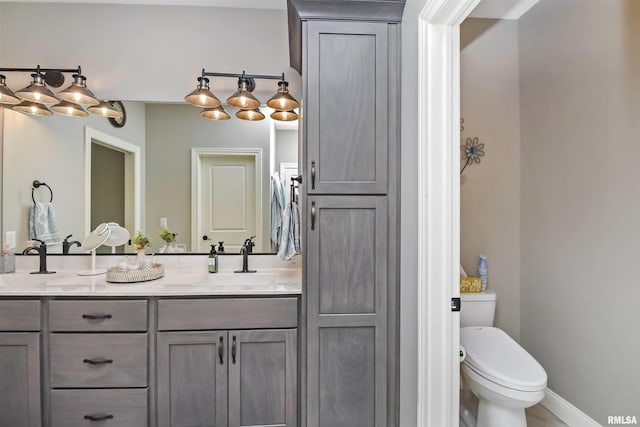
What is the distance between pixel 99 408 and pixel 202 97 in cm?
171

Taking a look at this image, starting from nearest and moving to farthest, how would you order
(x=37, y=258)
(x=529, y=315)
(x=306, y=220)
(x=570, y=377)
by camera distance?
(x=306, y=220), (x=570, y=377), (x=37, y=258), (x=529, y=315)

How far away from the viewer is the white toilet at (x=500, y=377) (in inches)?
56.7

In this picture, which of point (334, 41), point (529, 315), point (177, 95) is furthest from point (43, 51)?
point (529, 315)

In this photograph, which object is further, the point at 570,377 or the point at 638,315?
the point at 570,377

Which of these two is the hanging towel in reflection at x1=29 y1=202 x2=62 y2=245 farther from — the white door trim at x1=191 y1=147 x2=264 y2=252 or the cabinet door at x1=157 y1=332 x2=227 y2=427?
the cabinet door at x1=157 y1=332 x2=227 y2=427

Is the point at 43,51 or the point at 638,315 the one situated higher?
the point at 43,51

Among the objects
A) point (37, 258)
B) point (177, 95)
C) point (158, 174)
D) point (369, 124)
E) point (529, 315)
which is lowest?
point (529, 315)

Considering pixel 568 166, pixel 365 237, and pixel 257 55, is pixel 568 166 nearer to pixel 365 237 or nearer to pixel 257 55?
pixel 365 237

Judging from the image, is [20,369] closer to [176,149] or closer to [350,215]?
[176,149]

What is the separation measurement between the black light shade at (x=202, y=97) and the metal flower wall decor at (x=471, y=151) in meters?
1.67

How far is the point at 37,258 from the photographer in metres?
2.02

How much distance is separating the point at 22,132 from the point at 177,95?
3.28ft

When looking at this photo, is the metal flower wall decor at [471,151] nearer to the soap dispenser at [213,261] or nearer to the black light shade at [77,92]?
the soap dispenser at [213,261]

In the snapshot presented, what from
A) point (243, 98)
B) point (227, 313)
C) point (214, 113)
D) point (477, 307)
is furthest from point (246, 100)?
point (477, 307)
